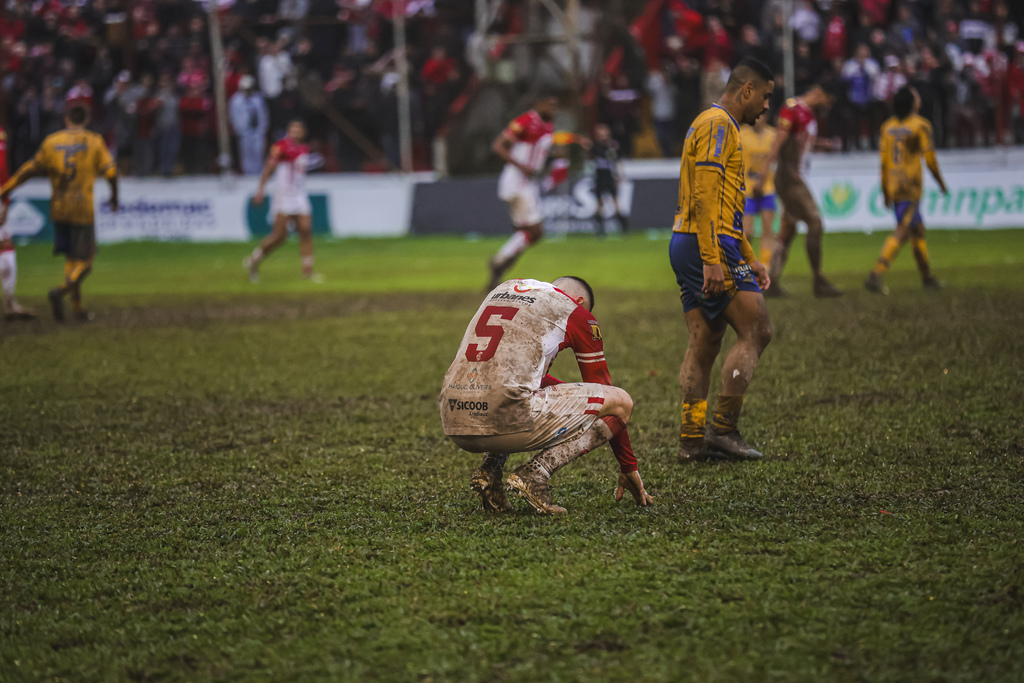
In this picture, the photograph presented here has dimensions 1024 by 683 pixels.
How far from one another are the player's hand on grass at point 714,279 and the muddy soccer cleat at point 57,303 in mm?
8743

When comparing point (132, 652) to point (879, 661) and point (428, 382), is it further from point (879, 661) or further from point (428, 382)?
point (428, 382)

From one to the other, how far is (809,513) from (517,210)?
9873mm

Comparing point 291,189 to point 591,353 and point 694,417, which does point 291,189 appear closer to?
point 694,417

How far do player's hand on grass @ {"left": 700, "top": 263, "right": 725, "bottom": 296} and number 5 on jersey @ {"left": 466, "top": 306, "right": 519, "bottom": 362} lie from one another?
1348 mm

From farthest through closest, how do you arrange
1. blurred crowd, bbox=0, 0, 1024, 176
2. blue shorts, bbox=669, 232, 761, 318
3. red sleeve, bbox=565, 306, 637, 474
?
blurred crowd, bbox=0, 0, 1024, 176 → blue shorts, bbox=669, 232, 761, 318 → red sleeve, bbox=565, 306, 637, 474

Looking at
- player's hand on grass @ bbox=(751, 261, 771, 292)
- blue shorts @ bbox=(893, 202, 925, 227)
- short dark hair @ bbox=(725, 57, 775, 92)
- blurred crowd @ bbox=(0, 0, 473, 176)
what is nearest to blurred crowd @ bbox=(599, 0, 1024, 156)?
blurred crowd @ bbox=(0, 0, 473, 176)

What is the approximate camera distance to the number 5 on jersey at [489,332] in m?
4.52

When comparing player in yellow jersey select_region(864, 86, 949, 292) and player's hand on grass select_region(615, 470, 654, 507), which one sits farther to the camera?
player in yellow jersey select_region(864, 86, 949, 292)

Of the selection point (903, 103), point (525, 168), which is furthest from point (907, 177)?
point (525, 168)

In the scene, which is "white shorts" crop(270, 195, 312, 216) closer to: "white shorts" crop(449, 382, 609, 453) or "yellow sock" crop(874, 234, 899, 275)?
"yellow sock" crop(874, 234, 899, 275)

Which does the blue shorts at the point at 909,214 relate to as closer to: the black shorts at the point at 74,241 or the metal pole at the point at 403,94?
the black shorts at the point at 74,241

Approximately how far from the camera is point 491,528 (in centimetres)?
461

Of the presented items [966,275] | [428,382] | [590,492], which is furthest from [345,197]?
[590,492]

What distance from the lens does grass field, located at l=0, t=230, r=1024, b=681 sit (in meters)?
3.36
